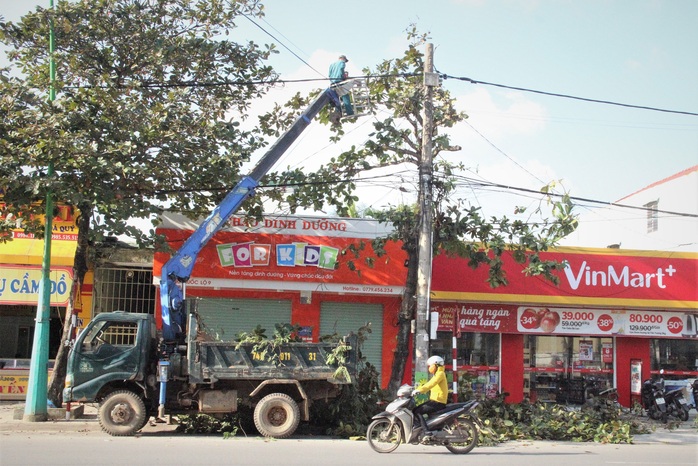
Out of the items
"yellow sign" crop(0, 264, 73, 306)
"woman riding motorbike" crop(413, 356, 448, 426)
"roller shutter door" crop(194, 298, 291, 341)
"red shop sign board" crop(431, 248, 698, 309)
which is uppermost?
"red shop sign board" crop(431, 248, 698, 309)

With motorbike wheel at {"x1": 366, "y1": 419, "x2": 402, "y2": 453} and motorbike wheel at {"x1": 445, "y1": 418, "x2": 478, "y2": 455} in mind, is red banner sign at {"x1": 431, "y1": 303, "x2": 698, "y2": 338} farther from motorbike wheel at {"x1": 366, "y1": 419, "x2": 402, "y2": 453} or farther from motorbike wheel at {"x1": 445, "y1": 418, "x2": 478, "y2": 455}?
motorbike wheel at {"x1": 366, "y1": 419, "x2": 402, "y2": 453}

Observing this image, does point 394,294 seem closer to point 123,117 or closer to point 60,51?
point 123,117

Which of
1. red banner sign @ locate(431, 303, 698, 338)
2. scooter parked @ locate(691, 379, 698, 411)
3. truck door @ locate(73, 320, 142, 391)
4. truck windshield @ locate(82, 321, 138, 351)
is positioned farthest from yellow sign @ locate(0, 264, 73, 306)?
scooter parked @ locate(691, 379, 698, 411)

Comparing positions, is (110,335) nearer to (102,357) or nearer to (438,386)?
(102,357)

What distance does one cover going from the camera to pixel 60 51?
50.4 feet

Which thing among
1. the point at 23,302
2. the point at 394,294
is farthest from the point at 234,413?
the point at 23,302

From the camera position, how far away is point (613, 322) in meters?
20.1

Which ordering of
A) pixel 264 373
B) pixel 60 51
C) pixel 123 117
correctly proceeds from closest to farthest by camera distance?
pixel 264 373, pixel 123 117, pixel 60 51

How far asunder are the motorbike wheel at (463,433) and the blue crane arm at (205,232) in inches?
226

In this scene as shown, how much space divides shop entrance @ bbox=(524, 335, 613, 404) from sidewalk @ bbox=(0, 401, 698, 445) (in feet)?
13.0

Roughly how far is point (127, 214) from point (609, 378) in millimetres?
14507

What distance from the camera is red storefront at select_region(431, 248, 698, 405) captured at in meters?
19.4

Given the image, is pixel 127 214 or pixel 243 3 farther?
pixel 243 3

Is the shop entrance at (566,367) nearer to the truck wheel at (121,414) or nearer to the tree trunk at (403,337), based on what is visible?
the tree trunk at (403,337)
